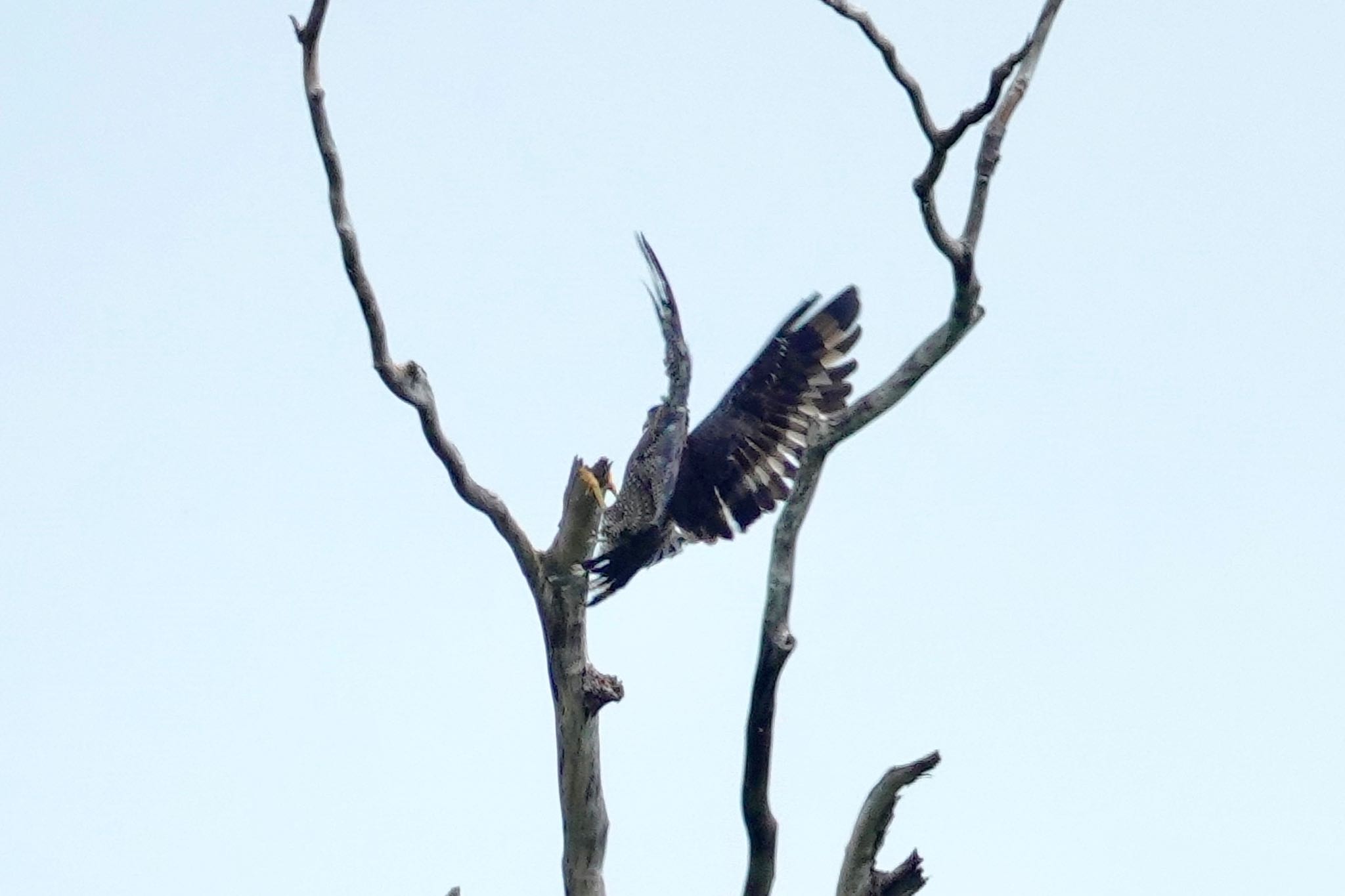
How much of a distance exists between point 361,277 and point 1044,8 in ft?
9.22

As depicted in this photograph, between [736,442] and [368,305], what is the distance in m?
3.44

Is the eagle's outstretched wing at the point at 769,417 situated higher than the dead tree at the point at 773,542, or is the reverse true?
the eagle's outstretched wing at the point at 769,417

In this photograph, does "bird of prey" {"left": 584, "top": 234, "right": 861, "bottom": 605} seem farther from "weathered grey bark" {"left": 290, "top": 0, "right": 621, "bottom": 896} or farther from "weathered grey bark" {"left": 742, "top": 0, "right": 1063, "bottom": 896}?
"weathered grey bark" {"left": 742, "top": 0, "right": 1063, "bottom": 896}

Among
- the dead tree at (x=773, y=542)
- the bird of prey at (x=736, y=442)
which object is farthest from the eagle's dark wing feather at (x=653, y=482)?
the dead tree at (x=773, y=542)

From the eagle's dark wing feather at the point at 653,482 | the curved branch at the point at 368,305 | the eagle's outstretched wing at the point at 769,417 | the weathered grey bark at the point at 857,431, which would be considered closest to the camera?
the weathered grey bark at the point at 857,431

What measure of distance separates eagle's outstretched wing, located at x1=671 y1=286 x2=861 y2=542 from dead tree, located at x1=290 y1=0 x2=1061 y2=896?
2109 mm

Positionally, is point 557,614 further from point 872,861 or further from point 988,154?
point 988,154

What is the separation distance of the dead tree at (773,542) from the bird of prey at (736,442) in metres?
1.24

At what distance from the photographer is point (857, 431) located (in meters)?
6.44

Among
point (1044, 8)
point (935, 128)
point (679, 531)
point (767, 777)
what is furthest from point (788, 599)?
point (679, 531)

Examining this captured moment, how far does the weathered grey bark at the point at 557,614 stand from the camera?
6.96 meters

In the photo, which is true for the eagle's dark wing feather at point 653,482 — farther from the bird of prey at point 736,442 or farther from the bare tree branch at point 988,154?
the bare tree branch at point 988,154

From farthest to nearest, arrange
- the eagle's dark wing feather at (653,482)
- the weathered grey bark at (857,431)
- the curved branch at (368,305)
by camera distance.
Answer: the eagle's dark wing feather at (653,482) → the curved branch at (368,305) → the weathered grey bark at (857,431)

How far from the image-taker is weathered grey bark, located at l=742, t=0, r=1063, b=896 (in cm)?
609
